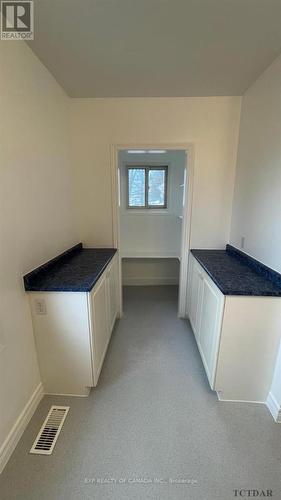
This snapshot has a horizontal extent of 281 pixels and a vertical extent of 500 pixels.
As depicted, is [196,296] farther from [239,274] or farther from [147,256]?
[147,256]

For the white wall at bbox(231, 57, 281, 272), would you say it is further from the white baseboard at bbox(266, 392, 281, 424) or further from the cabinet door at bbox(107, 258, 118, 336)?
the cabinet door at bbox(107, 258, 118, 336)

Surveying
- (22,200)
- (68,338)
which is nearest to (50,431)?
(68,338)

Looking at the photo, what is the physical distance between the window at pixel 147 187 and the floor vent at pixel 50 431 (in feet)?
9.71

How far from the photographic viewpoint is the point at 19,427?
1484 mm

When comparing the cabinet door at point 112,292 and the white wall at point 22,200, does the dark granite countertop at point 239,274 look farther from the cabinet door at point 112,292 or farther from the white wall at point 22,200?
the white wall at point 22,200

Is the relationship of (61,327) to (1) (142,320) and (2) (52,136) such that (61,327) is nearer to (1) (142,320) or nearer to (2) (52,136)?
(1) (142,320)

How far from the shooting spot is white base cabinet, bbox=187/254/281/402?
1583mm

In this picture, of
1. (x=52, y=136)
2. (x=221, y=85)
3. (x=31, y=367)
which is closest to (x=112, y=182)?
(x=52, y=136)

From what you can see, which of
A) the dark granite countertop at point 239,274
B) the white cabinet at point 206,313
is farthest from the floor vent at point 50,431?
the dark granite countertop at point 239,274

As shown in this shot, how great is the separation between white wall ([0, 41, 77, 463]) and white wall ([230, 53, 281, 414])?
1.82 meters

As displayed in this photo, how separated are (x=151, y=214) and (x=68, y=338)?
257 cm

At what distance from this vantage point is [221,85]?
2.09 m

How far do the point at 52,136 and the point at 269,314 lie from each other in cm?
230

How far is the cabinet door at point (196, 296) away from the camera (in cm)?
224
